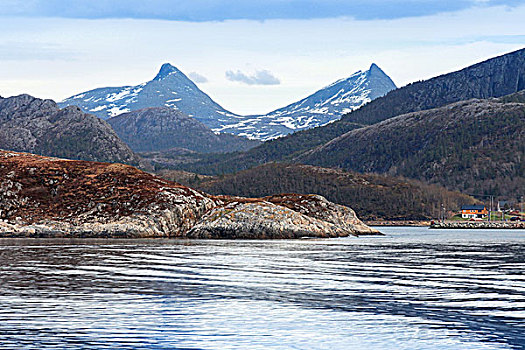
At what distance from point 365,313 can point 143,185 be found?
266 feet

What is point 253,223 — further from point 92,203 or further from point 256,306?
point 256,306

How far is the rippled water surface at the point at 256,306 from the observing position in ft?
68.4

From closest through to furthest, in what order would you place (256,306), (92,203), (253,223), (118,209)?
(256,306) < (253,223) < (118,209) < (92,203)

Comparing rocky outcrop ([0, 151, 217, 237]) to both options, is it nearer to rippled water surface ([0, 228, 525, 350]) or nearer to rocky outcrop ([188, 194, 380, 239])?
rocky outcrop ([188, 194, 380, 239])

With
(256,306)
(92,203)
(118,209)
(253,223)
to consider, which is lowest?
(256,306)

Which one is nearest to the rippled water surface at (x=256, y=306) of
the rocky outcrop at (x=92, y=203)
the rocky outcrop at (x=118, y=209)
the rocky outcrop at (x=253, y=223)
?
the rocky outcrop at (x=92, y=203)

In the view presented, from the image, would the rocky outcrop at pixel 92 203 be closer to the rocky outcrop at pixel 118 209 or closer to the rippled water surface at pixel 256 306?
the rocky outcrop at pixel 118 209

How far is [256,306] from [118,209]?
71.9m

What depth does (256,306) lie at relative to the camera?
2766 centimetres

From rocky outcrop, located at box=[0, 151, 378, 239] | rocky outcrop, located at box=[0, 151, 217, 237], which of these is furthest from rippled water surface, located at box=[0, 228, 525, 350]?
rocky outcrop, located at box=[0, 151, 378, 239]

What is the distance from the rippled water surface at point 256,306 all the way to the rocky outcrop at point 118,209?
157 ft

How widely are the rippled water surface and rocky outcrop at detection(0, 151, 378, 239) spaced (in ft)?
157

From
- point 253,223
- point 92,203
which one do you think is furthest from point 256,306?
point 92,203

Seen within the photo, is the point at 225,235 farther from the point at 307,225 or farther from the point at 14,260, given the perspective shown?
the point at 14,260
